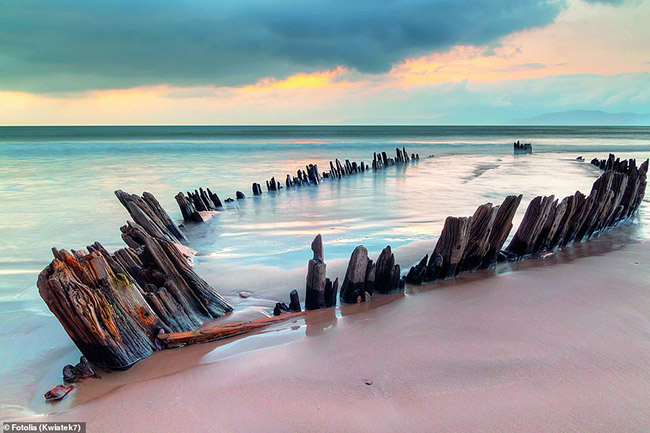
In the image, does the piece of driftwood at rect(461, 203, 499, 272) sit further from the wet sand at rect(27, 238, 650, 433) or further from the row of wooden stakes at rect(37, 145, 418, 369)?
the row of wooden stakes at rect(37, 145, 418, 369)

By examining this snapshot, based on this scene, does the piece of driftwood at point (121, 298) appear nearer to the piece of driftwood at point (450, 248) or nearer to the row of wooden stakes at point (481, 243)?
the row of wooden stakes at point (481, 243)

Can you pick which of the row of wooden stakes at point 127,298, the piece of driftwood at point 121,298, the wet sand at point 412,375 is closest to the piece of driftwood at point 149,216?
the row of wooden stakes at point 127,298

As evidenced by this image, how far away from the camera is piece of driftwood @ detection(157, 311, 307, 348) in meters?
3.51

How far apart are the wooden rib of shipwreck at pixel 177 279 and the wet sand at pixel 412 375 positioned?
206mm

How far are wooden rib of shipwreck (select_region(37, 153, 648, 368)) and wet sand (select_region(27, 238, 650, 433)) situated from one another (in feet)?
0.68

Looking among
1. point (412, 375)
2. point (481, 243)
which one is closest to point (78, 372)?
point (412, 375)

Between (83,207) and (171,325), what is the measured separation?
30.3 ft

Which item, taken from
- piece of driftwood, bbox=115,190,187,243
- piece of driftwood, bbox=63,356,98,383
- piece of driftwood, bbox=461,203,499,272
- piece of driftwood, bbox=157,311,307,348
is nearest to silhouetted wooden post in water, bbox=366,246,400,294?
piece of driftwood, bbox=461,203,499,272

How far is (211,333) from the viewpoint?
12.0ft

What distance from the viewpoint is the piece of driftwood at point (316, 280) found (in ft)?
13.6

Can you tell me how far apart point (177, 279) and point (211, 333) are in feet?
2.15

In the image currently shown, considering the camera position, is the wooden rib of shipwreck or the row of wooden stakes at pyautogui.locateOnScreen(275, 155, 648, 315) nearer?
the wooden rib of shipwreck

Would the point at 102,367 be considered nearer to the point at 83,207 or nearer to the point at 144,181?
the point at 83,207

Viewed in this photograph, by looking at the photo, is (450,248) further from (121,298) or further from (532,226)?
(121,298)
